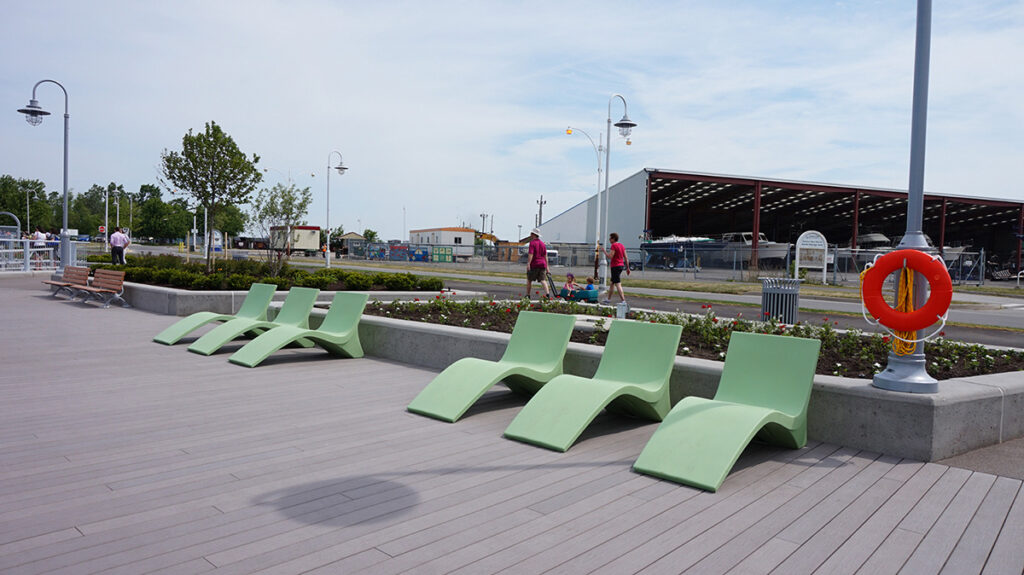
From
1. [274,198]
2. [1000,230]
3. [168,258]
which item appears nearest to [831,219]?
[1000,230]

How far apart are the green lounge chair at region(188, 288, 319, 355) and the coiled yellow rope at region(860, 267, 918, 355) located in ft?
23.0

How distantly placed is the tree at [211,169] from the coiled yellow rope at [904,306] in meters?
16.3

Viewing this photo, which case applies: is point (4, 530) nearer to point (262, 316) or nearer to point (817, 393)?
point (817, 393)

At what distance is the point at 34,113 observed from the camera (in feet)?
69.2

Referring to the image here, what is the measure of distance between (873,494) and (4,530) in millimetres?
4818

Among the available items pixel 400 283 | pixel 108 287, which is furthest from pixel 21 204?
pixel 400 283

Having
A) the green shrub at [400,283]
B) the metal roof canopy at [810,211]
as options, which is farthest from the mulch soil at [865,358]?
the metal roof canopy at [810,211]

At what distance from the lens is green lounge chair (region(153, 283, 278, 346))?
9584mm

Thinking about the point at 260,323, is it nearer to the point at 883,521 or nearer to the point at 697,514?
the point at 697,514

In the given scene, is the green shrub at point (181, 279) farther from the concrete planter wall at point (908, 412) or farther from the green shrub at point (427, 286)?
the concrete planter wall at point (908, 412)

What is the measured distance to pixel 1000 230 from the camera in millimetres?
61125

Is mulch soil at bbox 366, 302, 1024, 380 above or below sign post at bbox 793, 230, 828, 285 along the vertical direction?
below

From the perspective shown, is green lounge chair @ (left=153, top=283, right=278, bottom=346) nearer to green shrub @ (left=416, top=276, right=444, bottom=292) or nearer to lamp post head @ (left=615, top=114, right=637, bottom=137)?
green shrub @ (left=416, top=276, right=444, bottom=292)

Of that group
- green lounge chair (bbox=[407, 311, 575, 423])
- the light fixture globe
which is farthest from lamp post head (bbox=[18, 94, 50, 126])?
green lounge chair (bbox=[407, 311, 575, 423])
